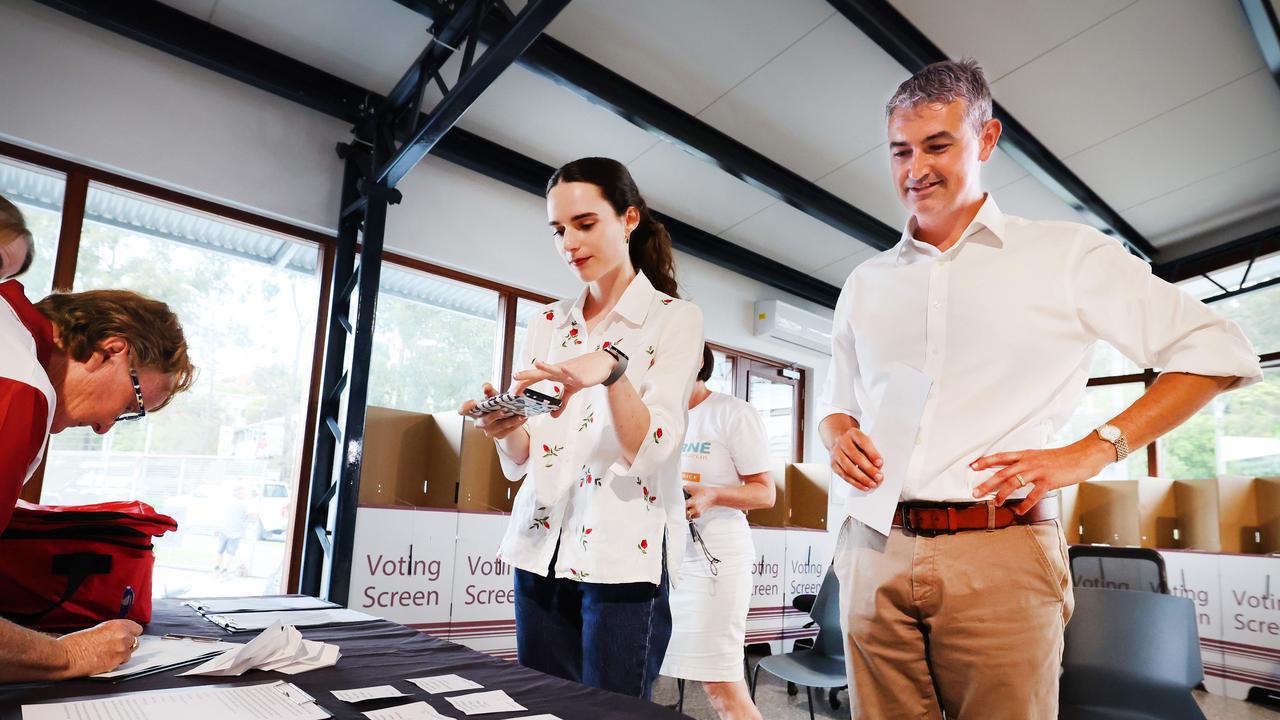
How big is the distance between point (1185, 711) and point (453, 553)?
9.87ft

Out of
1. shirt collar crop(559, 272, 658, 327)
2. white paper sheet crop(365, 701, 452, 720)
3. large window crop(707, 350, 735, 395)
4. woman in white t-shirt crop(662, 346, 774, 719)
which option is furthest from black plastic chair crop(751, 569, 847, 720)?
large window crop(707, 350, 735, 395)

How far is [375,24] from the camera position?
3.84m

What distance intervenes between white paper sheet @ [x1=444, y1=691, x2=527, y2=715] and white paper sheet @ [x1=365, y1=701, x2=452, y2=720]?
0.10ft

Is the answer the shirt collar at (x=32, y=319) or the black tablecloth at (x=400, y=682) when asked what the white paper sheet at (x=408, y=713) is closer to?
the black tablecloth at (x=400, y=682)

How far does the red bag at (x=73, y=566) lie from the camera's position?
1160mm

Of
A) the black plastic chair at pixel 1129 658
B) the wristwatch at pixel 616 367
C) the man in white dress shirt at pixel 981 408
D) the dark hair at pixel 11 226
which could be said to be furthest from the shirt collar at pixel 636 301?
the black plastic chair at pixel 1129 658

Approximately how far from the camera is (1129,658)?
94.9 inches

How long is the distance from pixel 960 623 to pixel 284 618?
44.5 inches

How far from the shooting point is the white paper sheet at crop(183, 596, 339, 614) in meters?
1.46

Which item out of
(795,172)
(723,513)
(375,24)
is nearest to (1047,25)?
(795,172)

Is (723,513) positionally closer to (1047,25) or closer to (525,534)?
(525,534)

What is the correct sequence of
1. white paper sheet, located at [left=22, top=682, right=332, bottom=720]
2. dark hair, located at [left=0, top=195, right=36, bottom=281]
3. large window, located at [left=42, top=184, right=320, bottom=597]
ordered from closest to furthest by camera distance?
white paper sheet, located at [left=22, top=682, right=332, bottom=720], dark hair, located at [left=0, top=195, right=36, bottom=281], large window, located at [left=42, top=184, right=320, bottom=597]

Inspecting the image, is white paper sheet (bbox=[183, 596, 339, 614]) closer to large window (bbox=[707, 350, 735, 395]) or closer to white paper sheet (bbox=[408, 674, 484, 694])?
white paper sheet (bbox=[408, 674, 484, 694])

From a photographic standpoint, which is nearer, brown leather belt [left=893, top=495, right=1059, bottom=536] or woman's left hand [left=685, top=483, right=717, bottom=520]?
brown leather belt [left=893, top=495, right=1059, bottom=536]
